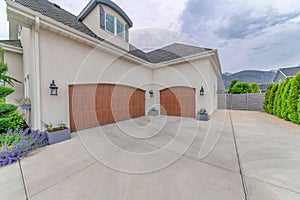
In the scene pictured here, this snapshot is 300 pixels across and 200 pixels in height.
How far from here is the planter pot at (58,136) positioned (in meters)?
3.83

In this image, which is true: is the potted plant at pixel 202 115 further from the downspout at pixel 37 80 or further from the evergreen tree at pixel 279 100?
the downspout at pixel 37 80

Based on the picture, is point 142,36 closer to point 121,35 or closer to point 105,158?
point 121,35

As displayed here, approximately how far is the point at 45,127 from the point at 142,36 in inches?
337

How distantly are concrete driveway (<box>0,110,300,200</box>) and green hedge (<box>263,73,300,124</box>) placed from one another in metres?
3.86

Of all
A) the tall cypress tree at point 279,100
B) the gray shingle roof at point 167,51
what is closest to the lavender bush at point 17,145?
the gray shingle roof at point 167,51

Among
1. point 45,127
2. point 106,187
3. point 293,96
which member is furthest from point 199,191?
point 293,96

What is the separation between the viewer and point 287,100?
22.8ft

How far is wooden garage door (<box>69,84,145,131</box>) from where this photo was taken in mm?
5152

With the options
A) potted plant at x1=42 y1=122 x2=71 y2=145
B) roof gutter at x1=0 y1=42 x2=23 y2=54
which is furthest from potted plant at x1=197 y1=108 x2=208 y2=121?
roof gutter at x1=0 y1=42 x2=23 y2=54

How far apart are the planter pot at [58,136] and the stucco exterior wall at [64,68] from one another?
29.9 inches

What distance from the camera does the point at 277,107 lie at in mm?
8250

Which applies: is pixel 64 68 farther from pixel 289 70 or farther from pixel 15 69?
pixel 289 70

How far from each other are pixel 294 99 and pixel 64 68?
11005mm

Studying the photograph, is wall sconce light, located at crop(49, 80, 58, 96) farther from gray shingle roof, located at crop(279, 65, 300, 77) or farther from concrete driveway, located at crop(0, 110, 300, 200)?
gray shingle roof, located at crop(279, 65, 300, 77)
